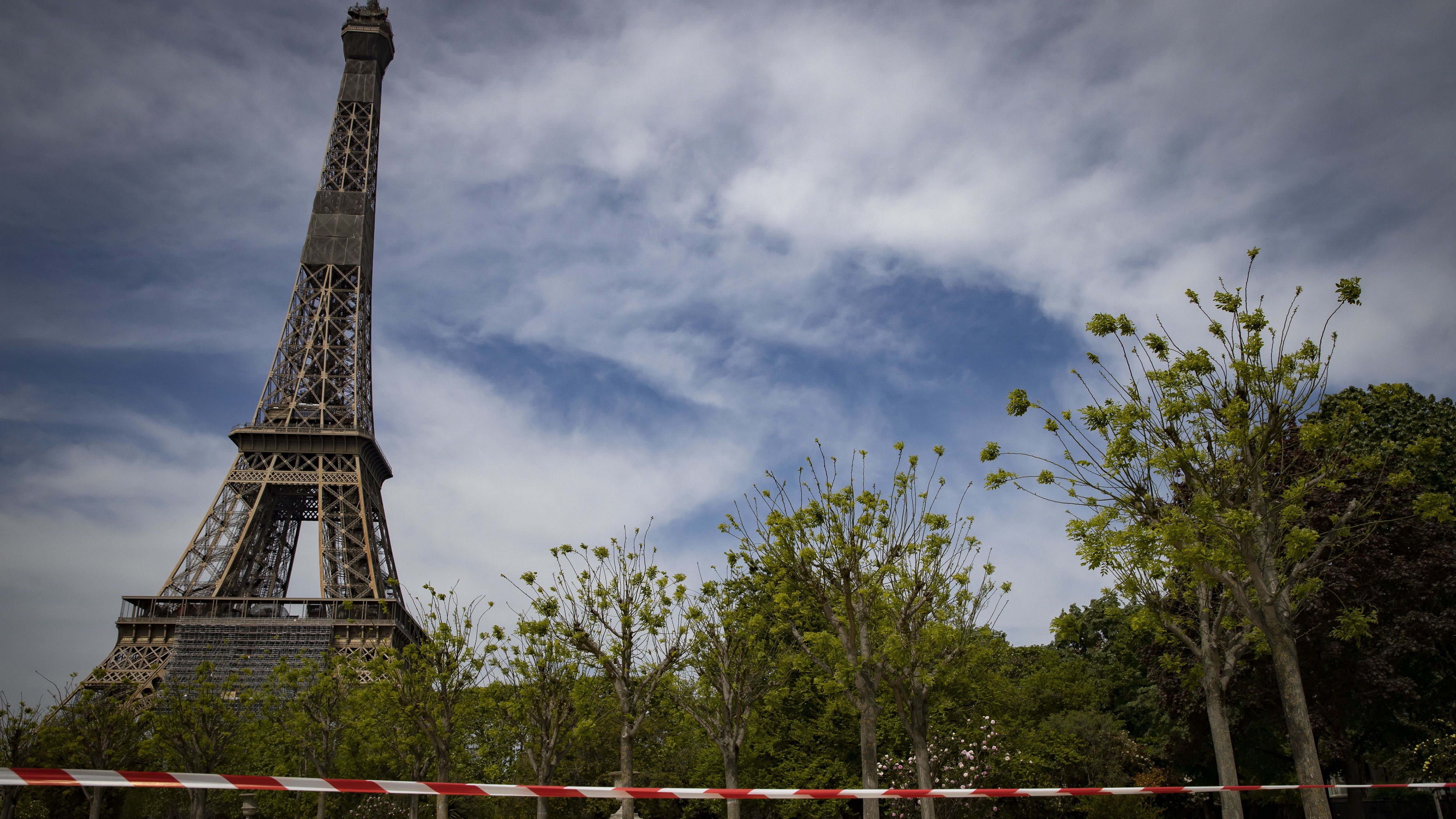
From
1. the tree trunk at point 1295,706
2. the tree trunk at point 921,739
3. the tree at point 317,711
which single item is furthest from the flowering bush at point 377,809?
the tree trunk at point 1295,706

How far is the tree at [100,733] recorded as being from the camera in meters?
25.4

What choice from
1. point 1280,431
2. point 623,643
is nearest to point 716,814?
point 623,643

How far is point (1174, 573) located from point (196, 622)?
37.8 m

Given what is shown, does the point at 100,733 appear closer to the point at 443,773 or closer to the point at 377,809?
the point at 377,809

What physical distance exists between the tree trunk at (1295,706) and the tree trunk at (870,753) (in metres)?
5.66

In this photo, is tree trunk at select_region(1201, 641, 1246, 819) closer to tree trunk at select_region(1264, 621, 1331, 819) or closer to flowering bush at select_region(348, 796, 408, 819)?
tree trunk at select_region(1264, 621, 1331, 819)

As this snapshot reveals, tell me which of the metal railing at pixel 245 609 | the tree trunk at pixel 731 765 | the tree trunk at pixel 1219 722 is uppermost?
the metal railing at pixel 245 609

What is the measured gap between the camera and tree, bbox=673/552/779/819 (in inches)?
683

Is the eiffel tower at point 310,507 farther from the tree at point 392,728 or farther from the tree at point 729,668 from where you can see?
the tree at point 729,668

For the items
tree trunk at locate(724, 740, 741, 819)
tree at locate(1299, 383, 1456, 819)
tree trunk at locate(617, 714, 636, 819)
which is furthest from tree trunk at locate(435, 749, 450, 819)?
tree at locate(1299, 383, 1456, 819)

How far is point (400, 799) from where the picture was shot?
94.7ft

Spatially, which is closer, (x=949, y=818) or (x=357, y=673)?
(x=949, y=818)

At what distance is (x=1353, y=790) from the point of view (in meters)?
16.0

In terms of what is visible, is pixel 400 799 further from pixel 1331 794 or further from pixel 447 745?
pixel 1331 794
